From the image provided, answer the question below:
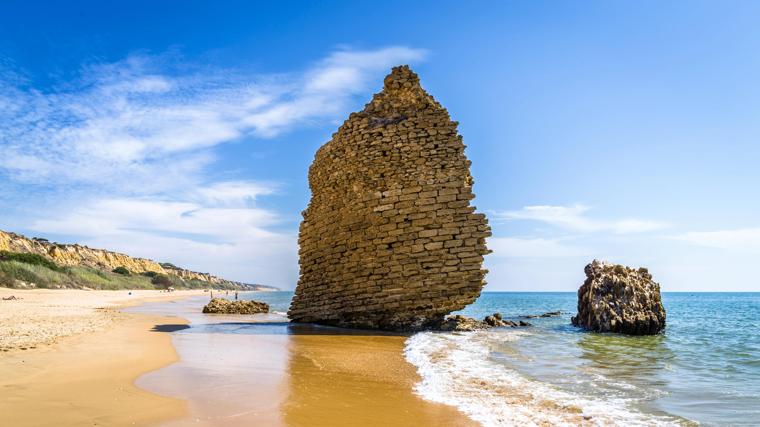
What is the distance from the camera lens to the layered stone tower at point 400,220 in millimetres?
11602

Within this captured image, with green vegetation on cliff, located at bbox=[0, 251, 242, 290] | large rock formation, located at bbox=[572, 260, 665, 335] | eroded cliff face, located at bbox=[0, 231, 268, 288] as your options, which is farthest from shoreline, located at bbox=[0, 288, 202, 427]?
eroded cliff face, located at bbox=[0, 231, 268, 288]

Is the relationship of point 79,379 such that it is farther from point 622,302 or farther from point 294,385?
point 622,302

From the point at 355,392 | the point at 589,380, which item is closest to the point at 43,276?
the point at 355,392

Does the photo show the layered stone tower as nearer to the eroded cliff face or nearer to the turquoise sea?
the turquoise sea

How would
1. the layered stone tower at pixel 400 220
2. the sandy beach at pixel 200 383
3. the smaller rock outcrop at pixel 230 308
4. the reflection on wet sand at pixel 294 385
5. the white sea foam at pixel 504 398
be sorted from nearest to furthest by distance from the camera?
the sandy beach at pixel 200 383
the reflection on wet sand at pixel 294 385
the white sea foam at pixel 504 398
the layered stone tower at pixel 400 220
the smaller rock outcrop at pixel 230 308

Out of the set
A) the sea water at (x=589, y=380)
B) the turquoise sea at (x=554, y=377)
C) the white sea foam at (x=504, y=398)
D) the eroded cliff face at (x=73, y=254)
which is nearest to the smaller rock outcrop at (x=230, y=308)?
the turquoise sea at (x=554, y=377)

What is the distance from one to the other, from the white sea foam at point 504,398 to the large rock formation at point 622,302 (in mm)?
9183

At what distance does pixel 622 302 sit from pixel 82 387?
50.4 feet

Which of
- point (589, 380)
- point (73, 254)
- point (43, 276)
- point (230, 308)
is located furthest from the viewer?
point (73, 254)

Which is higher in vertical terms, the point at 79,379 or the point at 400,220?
the point at 400,220

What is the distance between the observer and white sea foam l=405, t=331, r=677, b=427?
436cm

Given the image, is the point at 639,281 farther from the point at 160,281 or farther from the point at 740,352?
the point at 160,281

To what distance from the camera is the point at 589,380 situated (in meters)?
6.55

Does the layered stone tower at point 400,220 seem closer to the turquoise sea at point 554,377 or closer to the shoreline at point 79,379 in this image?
the turquoise sea at point 554,377
